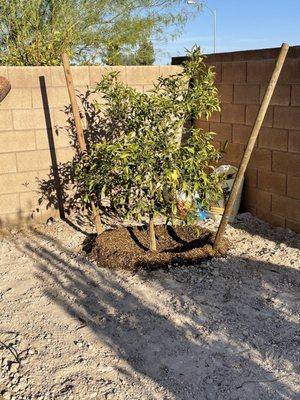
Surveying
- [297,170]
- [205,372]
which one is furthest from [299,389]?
[297,170]

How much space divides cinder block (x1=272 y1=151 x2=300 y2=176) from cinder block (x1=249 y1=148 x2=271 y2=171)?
0.27 ft

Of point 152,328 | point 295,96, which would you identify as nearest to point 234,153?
→ point 295,96

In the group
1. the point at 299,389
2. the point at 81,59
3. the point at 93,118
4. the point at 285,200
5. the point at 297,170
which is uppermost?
the point at 81,59

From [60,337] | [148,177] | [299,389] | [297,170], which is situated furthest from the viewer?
[297,170]

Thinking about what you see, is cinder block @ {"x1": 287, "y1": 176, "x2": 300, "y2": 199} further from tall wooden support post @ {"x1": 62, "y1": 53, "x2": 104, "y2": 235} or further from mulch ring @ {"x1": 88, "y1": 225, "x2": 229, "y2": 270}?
tall wooden support post @ {"x1": 62, "y1": 53, "x2": 104, "y2": 235}

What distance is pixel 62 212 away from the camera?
19.4 ft

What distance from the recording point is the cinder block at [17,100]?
17.5ft

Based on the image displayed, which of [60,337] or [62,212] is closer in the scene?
[60,337]

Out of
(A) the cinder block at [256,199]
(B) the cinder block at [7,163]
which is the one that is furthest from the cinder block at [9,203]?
(A) the cinder block at [256,199]

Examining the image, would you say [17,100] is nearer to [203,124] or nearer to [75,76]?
[75,76]

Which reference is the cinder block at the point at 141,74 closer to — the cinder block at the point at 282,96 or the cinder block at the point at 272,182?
the cinder block at the point at 282,96

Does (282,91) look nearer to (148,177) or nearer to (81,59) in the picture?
(148,177)

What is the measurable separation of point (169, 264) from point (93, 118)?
220cm

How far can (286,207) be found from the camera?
5203 mm
